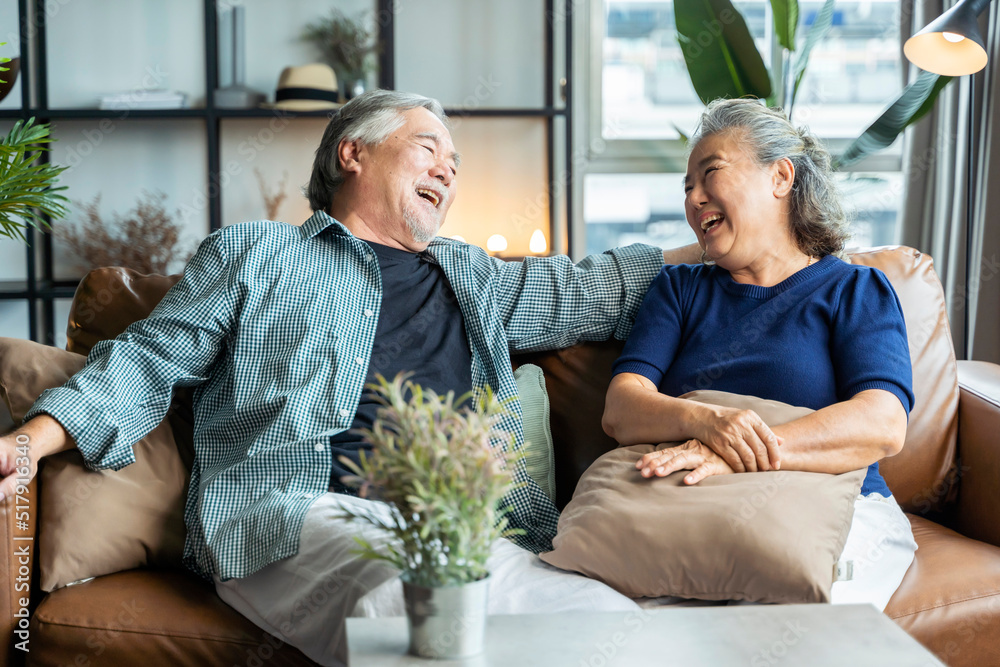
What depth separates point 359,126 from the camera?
177 centimetres

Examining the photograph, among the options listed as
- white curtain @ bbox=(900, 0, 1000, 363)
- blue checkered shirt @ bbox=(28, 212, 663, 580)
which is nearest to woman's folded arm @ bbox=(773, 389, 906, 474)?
blue checkered shirt @ bbox=(28, 212, 663, 580)

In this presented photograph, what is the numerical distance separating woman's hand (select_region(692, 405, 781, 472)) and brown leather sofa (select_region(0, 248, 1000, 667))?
0.98 feet

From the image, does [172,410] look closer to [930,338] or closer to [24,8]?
[930,338]

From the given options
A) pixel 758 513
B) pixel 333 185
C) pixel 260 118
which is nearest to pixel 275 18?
pixel 260 118

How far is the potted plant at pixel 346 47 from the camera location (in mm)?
3643

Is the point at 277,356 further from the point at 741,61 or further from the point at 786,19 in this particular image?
the point at 786,19

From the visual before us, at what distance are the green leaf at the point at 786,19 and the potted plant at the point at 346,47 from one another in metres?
1.71

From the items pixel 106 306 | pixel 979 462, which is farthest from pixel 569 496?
pixel 106 306

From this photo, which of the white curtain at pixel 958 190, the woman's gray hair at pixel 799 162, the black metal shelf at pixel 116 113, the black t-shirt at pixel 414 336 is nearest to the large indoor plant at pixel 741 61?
the white curtain at pixel 958 190

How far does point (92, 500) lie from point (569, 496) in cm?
87

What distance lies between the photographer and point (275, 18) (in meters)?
3.73

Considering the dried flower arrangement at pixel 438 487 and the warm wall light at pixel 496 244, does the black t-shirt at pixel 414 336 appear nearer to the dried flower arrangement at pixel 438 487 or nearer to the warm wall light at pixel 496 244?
the dried flower arrangement at pixel 438 487

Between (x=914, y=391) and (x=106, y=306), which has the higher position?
(x=106, y=306)

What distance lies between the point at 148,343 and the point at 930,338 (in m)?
1.49
